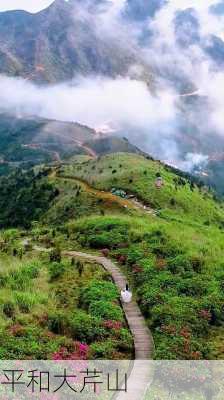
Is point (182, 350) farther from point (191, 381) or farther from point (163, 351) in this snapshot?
point (191, 381)

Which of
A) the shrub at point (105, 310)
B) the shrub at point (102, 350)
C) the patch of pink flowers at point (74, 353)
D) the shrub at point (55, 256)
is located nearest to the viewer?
the patch of pink flowers at point (74, 353)

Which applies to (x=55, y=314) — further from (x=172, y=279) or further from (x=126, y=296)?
(x=172, y=279)

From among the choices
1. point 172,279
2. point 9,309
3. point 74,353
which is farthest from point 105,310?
point 172,279

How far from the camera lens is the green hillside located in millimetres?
33219

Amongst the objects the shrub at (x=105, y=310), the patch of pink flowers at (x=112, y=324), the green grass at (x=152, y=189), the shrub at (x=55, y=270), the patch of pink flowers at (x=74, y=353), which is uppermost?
the patch of pink flowers at (x=74, y=353)

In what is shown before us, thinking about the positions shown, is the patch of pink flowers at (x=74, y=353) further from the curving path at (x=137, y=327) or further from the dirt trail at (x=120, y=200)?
the dirt trail at (x=120, y=200)

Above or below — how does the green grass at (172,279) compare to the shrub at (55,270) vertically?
above

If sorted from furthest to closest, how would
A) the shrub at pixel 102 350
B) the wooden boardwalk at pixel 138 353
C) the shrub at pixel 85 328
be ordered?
the shrub at pixel 85 328 < the shrub at pixel 102 350 < the wooden boardwalk at pixel 138 353

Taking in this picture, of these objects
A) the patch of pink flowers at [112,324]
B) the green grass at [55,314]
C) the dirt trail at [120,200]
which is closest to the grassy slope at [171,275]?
the patch of pink flowers at [112,324]

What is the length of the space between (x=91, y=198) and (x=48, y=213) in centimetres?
946

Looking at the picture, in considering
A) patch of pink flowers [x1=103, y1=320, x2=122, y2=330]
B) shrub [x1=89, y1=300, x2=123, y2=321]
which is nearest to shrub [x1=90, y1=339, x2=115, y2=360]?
patch of pink flowers [x1=103, y1=320, x2=122, y2=330]

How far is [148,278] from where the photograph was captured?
42.2 m

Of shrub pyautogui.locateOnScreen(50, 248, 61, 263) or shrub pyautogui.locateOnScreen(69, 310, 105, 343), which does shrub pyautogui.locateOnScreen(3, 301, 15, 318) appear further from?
shrub pyautogui.locateOnScreen(50, 248, 61, 263)

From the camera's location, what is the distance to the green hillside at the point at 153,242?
3322cm
